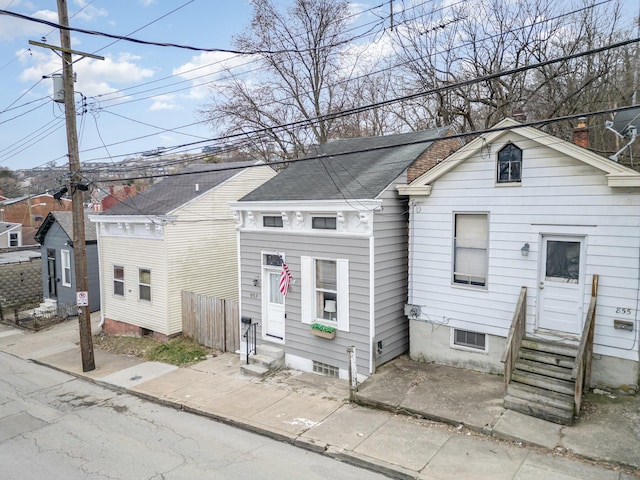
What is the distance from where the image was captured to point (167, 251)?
14.4 meters

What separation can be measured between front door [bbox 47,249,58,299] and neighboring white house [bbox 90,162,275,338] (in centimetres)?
581

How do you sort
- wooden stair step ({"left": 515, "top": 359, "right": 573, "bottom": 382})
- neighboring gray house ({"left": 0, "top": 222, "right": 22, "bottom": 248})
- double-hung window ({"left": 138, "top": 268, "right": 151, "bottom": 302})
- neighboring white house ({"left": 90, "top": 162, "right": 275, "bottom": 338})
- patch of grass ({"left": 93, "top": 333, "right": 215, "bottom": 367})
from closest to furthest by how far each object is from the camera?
1. wooden stair step ({"left": 515, "top": 359, "right": 573, "bottom": 382})
2. patch of grass ({"left": 93, "top": 333, "right": 215, "bottom": 367})
3. neighboring white house ({"left": 90, "top": 162, "right": 275, "bottom": 338})
4. double-hung window ({"left": 138, "top": 268, "right": 151, "bottom": 302})
5. neighboring gray house ({"left": 0, "top": 222, "right": 22, "bottom": 248})

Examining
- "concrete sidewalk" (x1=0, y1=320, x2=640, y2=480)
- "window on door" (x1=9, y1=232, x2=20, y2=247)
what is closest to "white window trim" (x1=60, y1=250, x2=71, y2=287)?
"concrete sidewalk" (x1=0, y1=320, x2=640, y2=480)

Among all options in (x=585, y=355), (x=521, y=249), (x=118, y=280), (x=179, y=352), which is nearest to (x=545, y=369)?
(x=585, y=355)

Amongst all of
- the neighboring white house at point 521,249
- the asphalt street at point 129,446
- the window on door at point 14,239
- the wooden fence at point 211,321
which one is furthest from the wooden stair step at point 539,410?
the window on door at point 14,239

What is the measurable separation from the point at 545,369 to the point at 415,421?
8.35ft

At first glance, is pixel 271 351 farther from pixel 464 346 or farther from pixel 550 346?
pixel 550 346

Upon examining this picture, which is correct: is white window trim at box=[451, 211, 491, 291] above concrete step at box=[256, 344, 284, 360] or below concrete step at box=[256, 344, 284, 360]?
above

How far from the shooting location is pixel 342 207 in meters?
9.84

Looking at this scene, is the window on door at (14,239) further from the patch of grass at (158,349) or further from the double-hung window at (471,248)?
the double-hung window at (471,248)

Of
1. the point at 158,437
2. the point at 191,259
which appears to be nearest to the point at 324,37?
the point at 191,259

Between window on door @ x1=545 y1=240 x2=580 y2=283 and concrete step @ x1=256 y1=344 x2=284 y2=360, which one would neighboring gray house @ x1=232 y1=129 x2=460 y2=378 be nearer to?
concrete step @ x1=256 y1=344 x2=284 y2=360

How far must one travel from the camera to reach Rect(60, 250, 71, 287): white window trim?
2014 centimetres

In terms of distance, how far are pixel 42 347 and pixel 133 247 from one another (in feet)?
15.4
